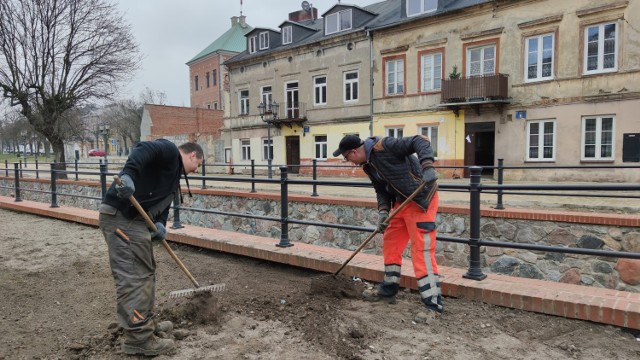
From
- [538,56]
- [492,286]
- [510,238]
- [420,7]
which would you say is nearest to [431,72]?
[420,7]

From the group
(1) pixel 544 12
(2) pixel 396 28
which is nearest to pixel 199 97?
(2) pixel 396 28

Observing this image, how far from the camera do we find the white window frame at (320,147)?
25797mm

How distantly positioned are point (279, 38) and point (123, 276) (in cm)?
2720

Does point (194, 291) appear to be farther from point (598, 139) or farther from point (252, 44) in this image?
point (252, 44)

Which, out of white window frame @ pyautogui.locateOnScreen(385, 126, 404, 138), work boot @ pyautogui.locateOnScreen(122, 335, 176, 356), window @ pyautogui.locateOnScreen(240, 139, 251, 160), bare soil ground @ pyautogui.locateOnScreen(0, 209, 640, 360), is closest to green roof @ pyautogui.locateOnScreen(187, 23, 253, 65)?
window @ pyautogui.locateOnScreen(240, 139, 251, 160)

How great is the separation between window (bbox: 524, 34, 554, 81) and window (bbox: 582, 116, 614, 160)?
94.8 inches

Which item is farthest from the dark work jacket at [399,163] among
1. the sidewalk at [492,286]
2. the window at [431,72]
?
the window at [431,72]

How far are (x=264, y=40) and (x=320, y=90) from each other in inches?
246

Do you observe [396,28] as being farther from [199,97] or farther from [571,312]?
[199,97]

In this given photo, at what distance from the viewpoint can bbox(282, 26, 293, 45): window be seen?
27.4 meters

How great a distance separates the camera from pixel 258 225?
492 inches

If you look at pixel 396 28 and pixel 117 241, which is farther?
pixel 396 28

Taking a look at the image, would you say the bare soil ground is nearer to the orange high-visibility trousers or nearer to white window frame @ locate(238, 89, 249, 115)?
the orange high-visibility trousers

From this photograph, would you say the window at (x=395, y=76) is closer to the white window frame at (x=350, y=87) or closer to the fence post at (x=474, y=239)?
the white window frame at (x=350, y=87)
